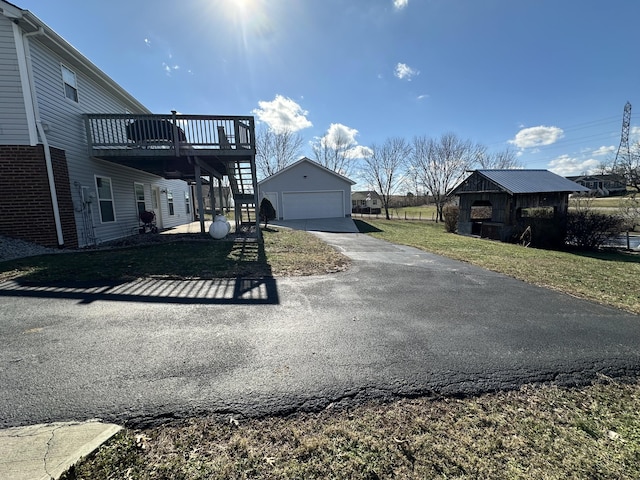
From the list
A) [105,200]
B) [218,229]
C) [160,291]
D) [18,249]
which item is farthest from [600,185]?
[18,249]

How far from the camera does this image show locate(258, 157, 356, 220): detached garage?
872 inches

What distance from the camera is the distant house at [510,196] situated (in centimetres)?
1437

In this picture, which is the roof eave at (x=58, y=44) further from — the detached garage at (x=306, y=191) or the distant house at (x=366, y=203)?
the distant house at (x=366, y=203)

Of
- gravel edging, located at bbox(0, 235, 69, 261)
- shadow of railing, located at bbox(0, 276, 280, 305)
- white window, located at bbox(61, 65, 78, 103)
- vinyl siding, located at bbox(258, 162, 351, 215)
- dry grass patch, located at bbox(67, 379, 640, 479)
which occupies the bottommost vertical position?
dry grass patch, located at bbox(67, 379, 640, 479)

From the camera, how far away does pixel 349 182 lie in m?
22.7

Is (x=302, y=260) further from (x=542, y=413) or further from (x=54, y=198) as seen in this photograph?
(x=54, y=198)

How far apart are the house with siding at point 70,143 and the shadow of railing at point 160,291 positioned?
385 centimetres

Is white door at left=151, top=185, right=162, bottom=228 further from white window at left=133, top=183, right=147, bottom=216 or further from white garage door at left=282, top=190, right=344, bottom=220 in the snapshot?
white garage door at left=282, top=190, right=344, bottom=220

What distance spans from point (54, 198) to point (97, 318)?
623 centimetres

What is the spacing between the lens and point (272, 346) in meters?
3.04

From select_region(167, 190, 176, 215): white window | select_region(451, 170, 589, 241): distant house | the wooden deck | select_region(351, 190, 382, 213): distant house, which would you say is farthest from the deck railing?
select_region(351, 190, 382, 213): distant house

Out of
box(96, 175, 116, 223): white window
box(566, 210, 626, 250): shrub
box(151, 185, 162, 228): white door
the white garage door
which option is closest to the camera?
box(96, 175, 116, 223): white window

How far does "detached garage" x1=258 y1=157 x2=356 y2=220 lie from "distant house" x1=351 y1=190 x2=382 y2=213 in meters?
23.5

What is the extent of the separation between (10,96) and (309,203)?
667 inches
